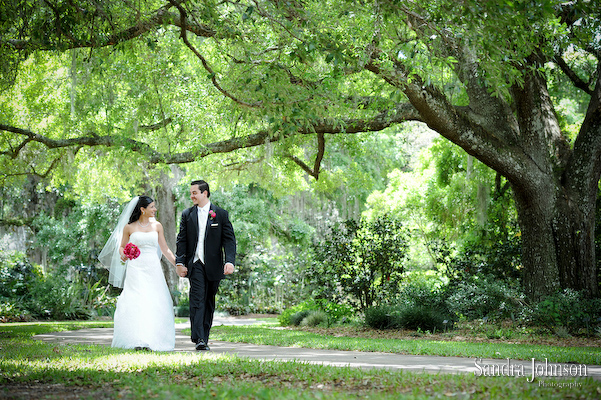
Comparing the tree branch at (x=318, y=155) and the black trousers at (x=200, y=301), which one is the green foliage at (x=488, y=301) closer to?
the tree branch at (x=318, y=155)

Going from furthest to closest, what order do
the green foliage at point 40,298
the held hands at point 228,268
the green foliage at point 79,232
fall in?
1. the green foliage at point 79,232
2. the green foliage at point 40,298
3. the held hands at point 228,268

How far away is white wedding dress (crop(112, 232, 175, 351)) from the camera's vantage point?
268 inches

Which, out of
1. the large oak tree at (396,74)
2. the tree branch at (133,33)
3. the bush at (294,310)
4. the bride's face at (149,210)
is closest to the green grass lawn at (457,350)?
the bride's face at (149,210)

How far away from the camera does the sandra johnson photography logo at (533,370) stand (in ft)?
15.2

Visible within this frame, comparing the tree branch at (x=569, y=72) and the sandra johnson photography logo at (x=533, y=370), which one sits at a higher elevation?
the tree branch at (x=569, y=72)

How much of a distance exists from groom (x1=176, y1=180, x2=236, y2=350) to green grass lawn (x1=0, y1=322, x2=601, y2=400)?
140cm

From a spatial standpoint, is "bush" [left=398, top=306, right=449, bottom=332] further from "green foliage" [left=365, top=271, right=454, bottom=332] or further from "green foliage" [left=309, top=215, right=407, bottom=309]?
"green foliage" [left=309, top=215, right=407, bottom=309]

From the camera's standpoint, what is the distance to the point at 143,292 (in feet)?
23.1

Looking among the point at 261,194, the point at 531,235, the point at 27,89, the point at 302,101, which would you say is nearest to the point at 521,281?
the point at 531,235

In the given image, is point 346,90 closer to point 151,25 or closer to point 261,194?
point 151,25

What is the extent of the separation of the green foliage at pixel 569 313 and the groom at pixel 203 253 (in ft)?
19.3

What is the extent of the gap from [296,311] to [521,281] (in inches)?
197

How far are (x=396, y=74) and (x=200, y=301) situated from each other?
14.2 feet

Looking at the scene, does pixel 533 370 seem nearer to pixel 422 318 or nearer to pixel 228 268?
pixel 228 268
